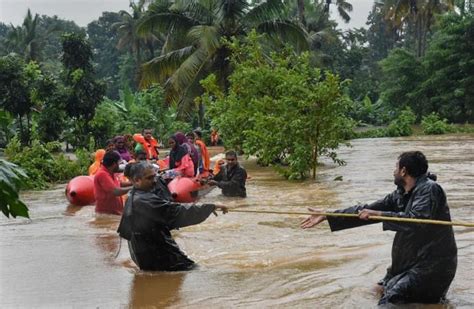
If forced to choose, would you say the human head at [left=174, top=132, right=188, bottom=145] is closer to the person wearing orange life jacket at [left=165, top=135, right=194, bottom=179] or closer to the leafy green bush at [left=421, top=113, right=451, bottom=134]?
the person wearing orange life jacket at [left=165, top=135, right=194, bottom=179]

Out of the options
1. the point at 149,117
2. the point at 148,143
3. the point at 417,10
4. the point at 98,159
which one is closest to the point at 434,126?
the point at 417,10

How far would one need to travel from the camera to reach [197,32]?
978 inches

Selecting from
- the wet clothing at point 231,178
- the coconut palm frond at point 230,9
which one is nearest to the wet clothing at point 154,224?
the wet clothing at point 231,178

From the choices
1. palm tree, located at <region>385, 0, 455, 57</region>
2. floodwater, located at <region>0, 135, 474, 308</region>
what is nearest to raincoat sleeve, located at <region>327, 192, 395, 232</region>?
floodwater, located at <region>0, 135, 474, 308</region>

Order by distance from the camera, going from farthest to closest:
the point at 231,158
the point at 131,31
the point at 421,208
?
the point at 131,31 → the point at 231,158 → the point at 421,208

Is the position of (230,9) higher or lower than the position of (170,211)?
higher

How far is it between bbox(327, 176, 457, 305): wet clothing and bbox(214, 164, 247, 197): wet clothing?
22.2 ft

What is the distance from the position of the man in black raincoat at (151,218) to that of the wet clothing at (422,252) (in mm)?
1780

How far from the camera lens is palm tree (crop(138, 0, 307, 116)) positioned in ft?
83.4

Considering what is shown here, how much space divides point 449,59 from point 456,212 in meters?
29.7

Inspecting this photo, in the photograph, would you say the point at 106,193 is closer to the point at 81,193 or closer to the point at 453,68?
the point at 81,193

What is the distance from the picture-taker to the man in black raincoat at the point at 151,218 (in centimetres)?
656

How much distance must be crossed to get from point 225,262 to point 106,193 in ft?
10.6

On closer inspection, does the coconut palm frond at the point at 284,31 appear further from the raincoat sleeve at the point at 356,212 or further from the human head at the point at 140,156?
the raincoat sleeve at the point at 356,212
